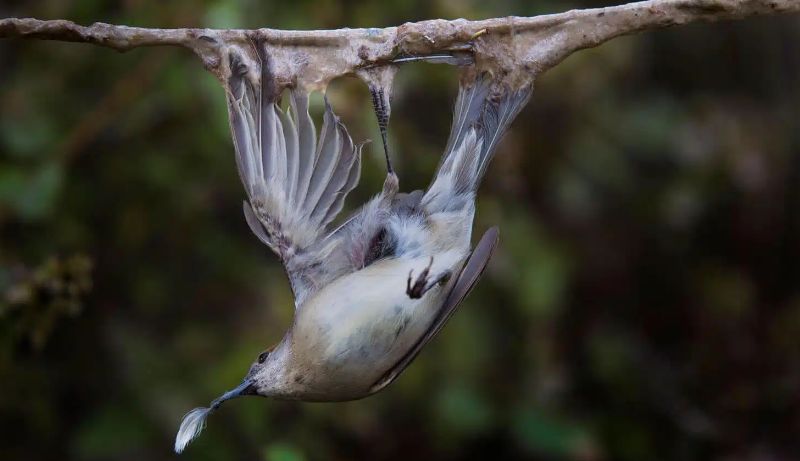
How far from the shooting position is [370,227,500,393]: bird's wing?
9.16 feet

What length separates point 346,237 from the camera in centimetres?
297

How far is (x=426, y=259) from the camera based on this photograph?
2.89 meters

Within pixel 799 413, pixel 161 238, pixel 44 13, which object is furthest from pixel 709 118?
pixel 44 13

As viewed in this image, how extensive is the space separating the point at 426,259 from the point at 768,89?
3.39m

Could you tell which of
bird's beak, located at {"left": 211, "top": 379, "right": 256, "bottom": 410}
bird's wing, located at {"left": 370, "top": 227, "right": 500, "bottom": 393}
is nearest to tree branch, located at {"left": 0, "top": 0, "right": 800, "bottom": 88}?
bird's wing, located at {"left": 370, "top": 227, "right": 500, "bottom": 393}

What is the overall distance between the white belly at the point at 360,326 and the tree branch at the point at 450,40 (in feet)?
1.73

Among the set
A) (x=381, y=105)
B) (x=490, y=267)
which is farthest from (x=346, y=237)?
(x=490, y=267)

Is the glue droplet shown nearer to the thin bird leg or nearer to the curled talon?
the curled talon

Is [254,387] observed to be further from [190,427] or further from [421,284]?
[421,284]

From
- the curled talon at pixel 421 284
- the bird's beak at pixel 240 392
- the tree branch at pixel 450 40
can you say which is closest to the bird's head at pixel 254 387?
the bird's beak at pixel 240 392

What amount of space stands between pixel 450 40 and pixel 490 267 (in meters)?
1.92

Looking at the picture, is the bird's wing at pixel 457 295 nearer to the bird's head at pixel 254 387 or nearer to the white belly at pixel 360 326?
the white belly at pixel 360 326

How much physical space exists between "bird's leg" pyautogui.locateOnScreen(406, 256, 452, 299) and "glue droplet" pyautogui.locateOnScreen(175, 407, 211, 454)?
597 millimetres

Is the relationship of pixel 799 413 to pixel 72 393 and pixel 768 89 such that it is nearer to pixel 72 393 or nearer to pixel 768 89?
pixel 768 89
